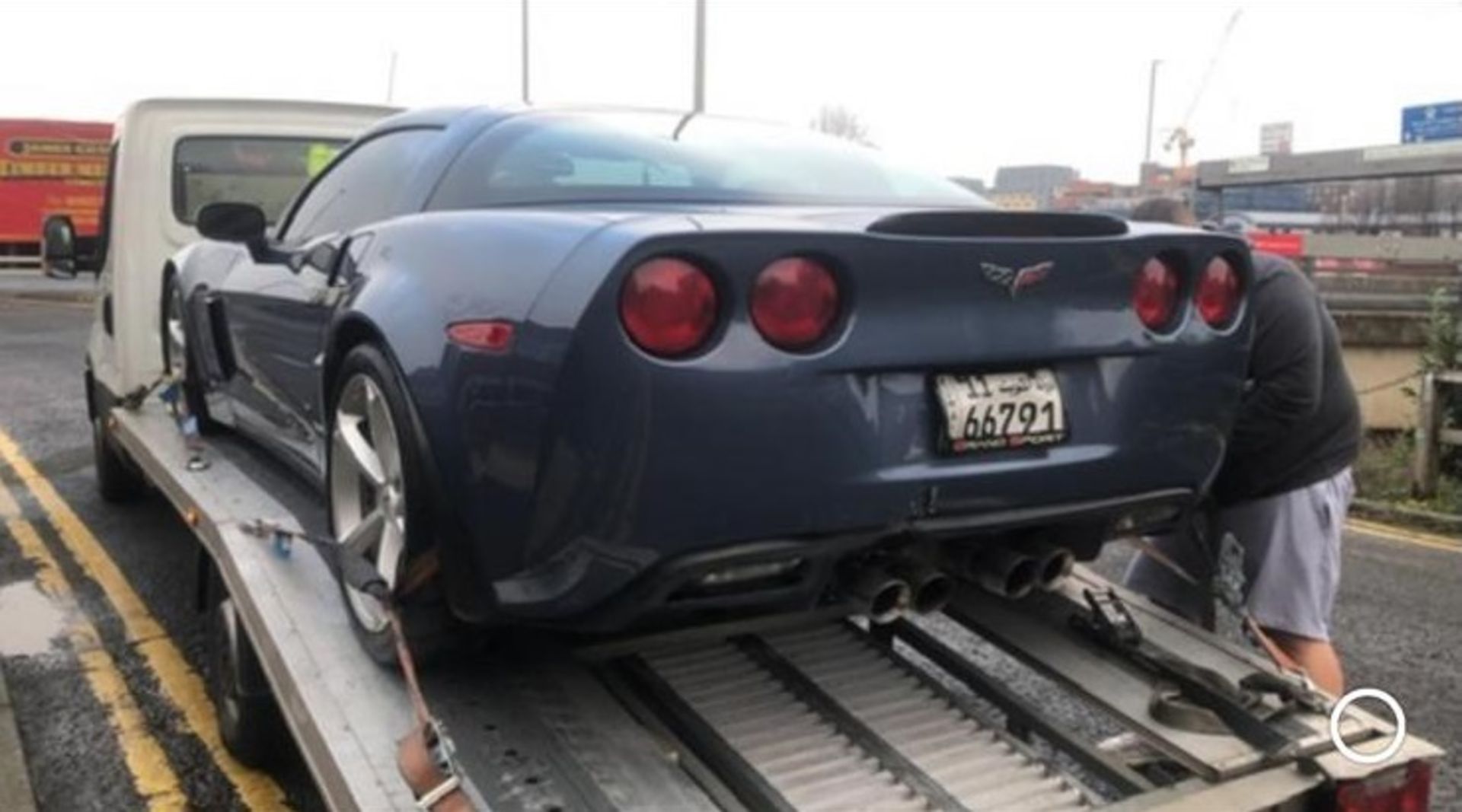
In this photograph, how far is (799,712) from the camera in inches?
109

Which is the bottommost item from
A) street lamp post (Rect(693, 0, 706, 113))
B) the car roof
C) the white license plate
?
the white license plate

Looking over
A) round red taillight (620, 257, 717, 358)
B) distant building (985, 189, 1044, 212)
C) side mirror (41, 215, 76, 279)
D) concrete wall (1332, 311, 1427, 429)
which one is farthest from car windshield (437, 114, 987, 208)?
concrete wall (1332, 311, 1427, 429)

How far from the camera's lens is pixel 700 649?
3.00 metres

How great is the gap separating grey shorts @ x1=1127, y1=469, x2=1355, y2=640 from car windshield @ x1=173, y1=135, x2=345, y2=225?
4.53m

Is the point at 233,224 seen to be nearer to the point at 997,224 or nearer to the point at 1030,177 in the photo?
the point at 997,224

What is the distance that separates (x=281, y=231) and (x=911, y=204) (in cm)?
221

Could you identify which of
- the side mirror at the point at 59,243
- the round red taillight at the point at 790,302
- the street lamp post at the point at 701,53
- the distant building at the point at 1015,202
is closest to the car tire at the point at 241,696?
the round red taillight at the point at 790,302

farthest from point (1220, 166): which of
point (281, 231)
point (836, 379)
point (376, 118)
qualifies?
point (836, 379)

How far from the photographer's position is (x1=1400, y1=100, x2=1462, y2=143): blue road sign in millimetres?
25234

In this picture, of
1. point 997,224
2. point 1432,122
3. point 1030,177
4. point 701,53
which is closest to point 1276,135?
point 1030,177

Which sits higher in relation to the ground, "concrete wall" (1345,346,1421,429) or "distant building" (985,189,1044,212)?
"distant building" (985,189,1044,212)

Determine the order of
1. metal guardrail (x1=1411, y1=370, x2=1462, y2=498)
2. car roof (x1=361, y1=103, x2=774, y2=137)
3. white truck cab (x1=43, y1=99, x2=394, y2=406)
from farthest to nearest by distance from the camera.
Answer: metal guardrail (x1=1411, y1=370, x2=1462, y2=498) → white truck cab (x1=43, y1=99, x2=394, y2=406) → car roof (x1=361, y1=103, x2=774, y2=137)

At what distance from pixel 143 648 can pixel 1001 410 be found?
12.0 feet

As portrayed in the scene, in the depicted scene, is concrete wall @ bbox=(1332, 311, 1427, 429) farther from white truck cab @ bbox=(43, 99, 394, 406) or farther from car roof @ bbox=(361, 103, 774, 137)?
car roof @ bbox=(361, 103, 774, 137)
